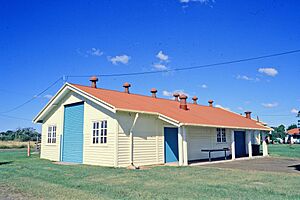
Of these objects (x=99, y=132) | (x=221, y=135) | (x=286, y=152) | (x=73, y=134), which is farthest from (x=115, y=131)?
(x=286, y=152)

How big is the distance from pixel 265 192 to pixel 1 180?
29.1ft

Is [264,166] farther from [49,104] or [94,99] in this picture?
[49,104]

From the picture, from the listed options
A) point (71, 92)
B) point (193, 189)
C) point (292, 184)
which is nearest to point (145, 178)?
point (193, 189)

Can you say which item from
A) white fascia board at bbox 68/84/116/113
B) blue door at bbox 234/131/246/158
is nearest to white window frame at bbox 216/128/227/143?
blue door at bbox 234/131/246/158

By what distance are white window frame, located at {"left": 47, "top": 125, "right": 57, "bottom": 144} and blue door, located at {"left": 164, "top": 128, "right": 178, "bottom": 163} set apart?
767 cm

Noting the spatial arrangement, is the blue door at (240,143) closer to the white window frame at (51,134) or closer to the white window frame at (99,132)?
the white window frame at (99,132)

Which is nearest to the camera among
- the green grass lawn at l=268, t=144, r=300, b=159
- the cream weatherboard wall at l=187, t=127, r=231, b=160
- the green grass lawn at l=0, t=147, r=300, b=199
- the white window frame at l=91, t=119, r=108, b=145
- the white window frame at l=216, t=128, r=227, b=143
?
the green grass lawn at l=0, t=147, r=300, b=199

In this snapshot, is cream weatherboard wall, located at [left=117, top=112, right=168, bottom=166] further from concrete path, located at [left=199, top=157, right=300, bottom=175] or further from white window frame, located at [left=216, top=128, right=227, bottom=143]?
white window frame, located at [left=216, top=128, right=227, bottom=143]

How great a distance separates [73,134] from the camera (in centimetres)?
1686

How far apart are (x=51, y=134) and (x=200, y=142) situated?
10.0 m

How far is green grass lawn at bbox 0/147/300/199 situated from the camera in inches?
291

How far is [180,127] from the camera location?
14.6 m

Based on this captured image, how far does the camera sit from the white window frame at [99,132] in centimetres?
1456

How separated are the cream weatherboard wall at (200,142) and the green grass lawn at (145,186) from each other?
6080 mm
